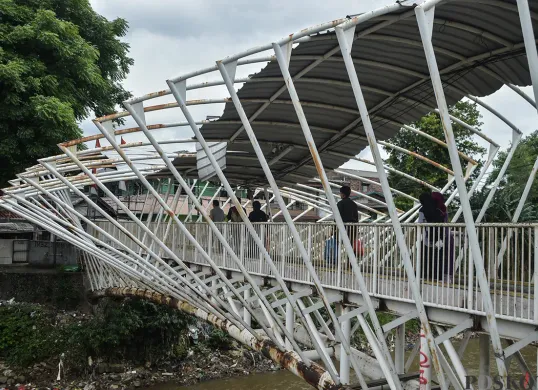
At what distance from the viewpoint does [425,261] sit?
31.4ft

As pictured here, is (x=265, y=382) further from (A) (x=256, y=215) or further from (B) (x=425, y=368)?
(B) (x=425, y=368)

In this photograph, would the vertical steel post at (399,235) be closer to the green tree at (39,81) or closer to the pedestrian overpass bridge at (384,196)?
the pedestrian overpass bridge at (384,196)

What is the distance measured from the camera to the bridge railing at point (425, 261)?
670cm

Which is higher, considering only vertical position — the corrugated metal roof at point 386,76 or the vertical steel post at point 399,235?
the corrugated metal roof at point 386,76

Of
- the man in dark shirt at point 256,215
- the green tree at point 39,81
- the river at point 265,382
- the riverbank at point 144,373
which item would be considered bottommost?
the river at point 265,382

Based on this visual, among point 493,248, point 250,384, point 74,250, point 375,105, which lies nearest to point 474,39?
point 375,105

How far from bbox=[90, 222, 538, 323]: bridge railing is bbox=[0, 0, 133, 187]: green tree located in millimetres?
10268

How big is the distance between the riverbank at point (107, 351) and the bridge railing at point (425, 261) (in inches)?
505

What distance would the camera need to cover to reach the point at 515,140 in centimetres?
1390

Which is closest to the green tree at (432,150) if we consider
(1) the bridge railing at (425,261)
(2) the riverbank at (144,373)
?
(2) the riverbank at (144,373)

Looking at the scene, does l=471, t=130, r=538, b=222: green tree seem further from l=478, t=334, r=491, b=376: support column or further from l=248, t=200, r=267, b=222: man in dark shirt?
l=478, t=334, r=491, b=376: support column

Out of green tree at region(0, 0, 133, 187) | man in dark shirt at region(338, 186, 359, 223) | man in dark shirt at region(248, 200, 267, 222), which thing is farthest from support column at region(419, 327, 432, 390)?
green tree at region(0, 0, 133, 187)

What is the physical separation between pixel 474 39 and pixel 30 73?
53.4ft

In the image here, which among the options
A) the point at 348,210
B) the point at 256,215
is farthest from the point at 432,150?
the point at 348,210
